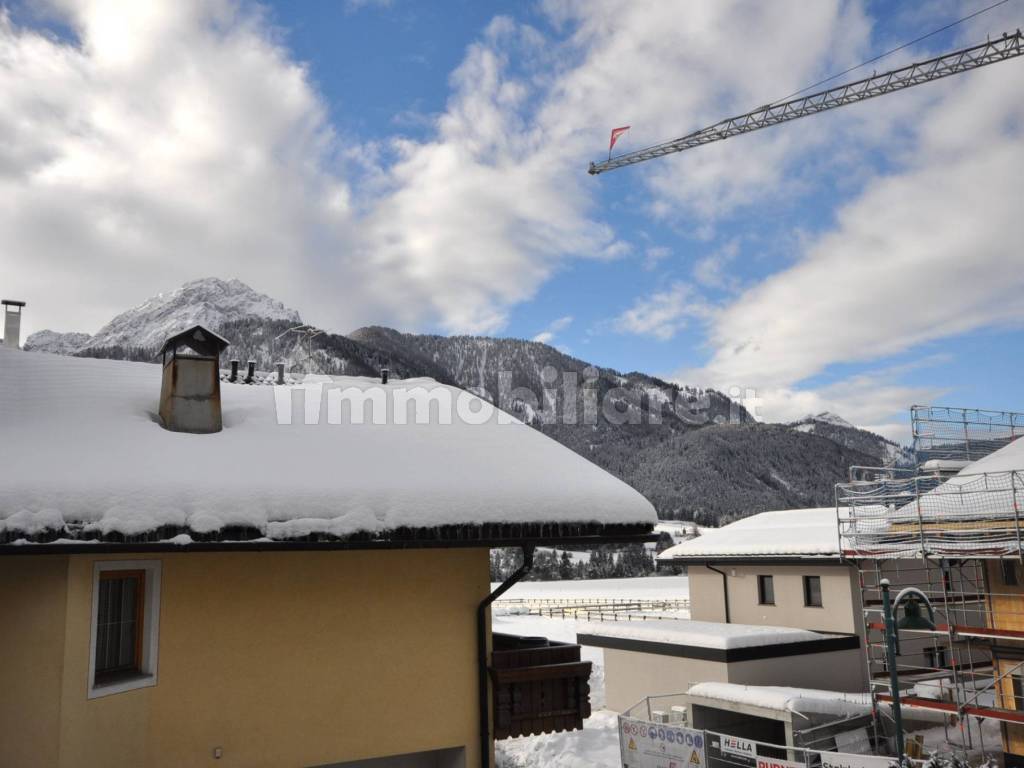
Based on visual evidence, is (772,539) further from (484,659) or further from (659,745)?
(484,659)

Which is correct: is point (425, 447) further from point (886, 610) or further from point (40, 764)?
point (886, 610)

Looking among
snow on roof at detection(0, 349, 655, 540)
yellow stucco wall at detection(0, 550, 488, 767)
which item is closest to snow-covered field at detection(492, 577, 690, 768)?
yellow stucco wall at detection(0, 550, 488, 767)

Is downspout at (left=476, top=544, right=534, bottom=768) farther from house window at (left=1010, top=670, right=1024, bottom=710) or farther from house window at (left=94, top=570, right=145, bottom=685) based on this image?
house window at (left=1010, top=670, right=1024, bottom=710)

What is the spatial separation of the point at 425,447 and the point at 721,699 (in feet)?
43.9

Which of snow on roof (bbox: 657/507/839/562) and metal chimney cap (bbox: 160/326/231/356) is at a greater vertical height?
metal chimney cap (bbox: 160/326/231/356)

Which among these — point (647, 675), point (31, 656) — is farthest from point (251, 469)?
point (647, 675)

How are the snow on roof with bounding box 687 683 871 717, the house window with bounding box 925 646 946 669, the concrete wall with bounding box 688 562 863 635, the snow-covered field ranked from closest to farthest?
the snow on roof with bounding box 687 683 871 717 → the snow-covered field → the house window with bounding box 925 646 946 669 → the concrete wall with bounding box 688 562 863 635

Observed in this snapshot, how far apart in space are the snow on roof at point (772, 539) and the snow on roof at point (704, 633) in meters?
2.29

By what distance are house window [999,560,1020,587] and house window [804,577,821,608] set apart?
→ 809 cm

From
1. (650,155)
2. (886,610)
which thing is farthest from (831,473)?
(886,610)

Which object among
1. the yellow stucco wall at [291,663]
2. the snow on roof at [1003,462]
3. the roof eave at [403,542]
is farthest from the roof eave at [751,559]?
the yellow stucco wall at [291,663]

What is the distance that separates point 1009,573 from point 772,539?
9641mm

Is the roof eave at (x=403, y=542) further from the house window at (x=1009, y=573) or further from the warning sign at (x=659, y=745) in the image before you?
the house window at (x=1009, y=573)

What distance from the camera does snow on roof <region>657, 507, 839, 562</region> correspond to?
23227 millimetres
